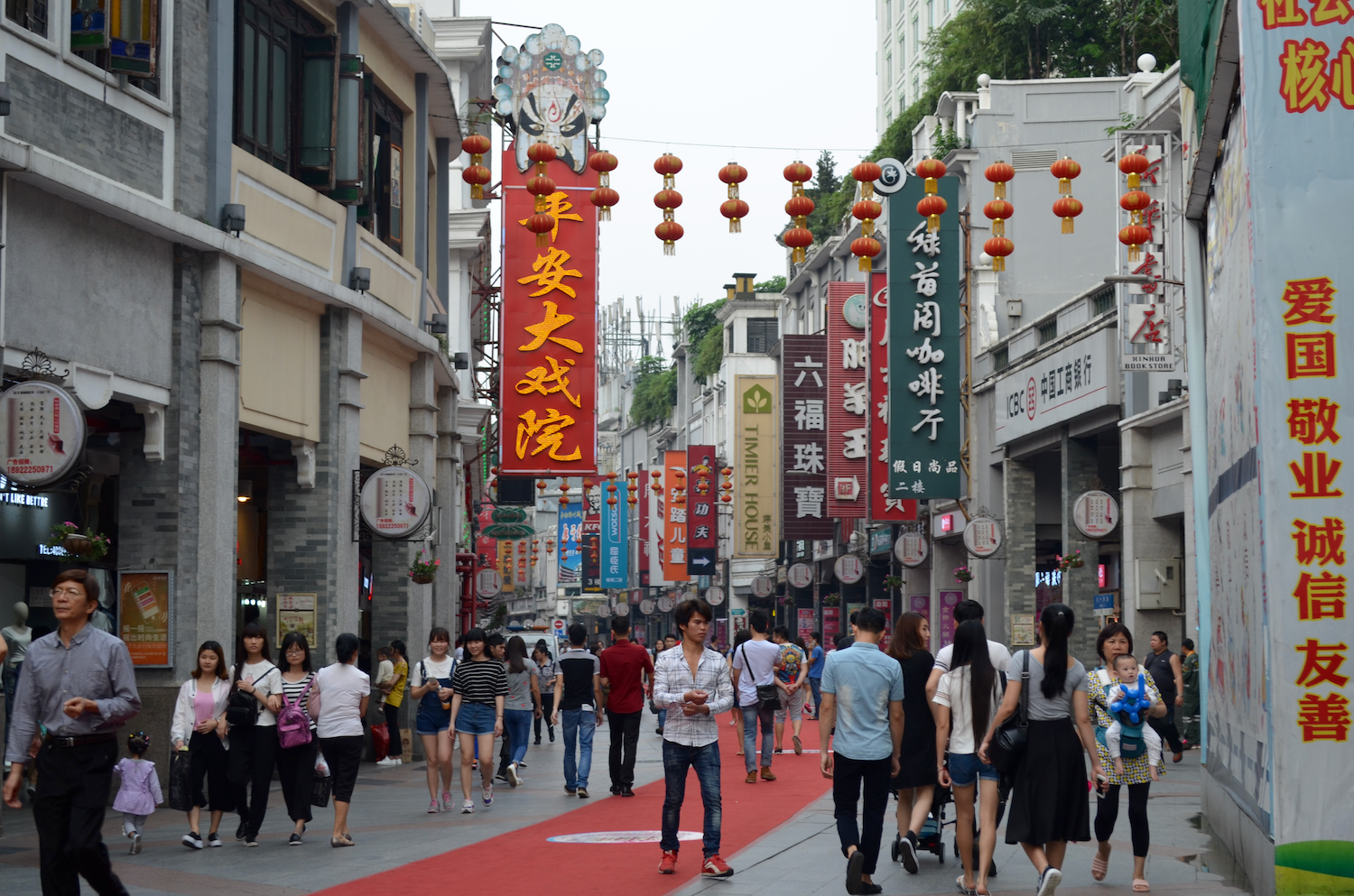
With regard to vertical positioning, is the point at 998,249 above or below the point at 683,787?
above

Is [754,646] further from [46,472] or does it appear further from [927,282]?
[927,282]

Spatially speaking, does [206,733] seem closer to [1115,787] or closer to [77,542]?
[77,542]

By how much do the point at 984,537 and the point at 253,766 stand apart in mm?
19094

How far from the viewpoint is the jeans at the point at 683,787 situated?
11.1 m

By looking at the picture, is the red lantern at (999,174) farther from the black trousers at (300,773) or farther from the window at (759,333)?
the window at (759,333)

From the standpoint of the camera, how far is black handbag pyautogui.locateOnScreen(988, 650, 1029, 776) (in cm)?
997

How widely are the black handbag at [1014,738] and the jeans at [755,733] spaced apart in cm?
901

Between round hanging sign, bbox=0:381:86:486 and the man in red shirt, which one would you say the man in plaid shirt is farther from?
the man in red shirt

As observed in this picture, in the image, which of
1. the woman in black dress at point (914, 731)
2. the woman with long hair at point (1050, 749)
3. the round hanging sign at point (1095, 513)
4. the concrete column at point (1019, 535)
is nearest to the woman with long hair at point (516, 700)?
the woman in black dress at point (914, 731)

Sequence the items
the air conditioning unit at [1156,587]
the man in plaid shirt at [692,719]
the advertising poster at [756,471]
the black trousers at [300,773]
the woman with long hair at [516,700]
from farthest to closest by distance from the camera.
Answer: the advertising poster at [756,471], the air conditioning unit at [1156,587], the woman with long hair at [516,700], the black trousers at [300,773], the man in plaid shirt at [692,719]

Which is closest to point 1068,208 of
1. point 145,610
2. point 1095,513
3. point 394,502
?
point 1095,513

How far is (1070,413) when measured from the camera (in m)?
27.0

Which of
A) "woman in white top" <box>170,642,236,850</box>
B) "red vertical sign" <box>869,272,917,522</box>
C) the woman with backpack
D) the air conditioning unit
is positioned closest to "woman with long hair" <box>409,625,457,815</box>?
the woman with backpack

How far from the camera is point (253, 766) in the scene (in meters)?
13.2
